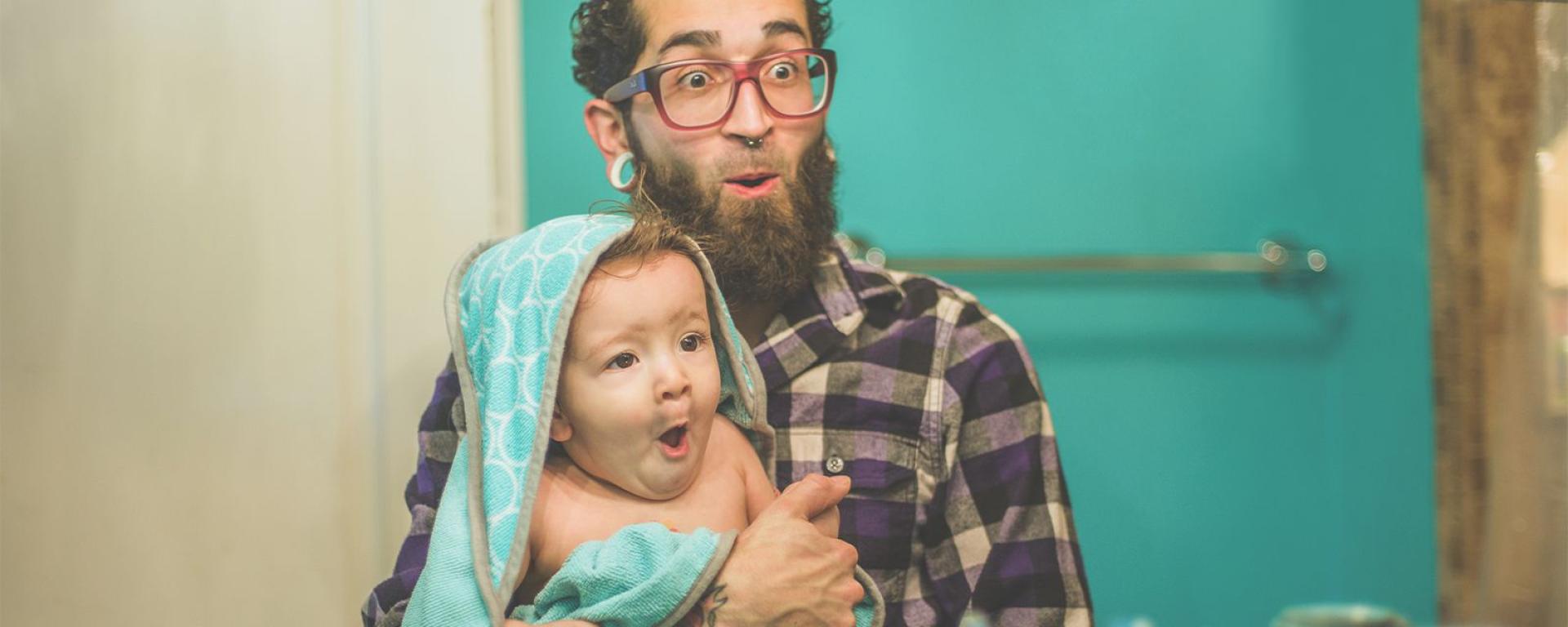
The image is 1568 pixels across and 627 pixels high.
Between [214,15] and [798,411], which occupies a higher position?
[214,15]

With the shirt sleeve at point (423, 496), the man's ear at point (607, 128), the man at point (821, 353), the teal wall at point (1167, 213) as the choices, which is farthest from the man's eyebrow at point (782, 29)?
the shirt sleeve at point (423, 496)

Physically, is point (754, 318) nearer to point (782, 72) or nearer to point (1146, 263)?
point (782, 72)

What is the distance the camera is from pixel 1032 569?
3.07 ft

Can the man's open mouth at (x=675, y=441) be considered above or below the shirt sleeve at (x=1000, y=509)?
above

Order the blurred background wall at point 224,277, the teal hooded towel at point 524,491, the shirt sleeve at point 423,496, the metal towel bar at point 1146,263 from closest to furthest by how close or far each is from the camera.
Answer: the teal hooded towel at point 524,491 < the shirt sleeve at point 423,496 < the blurred background wall at point 224,277 < the metal towel bar at point 1146,263

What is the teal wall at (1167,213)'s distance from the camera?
118 cm

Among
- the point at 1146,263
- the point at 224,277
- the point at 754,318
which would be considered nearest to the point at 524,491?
the point at 754,318

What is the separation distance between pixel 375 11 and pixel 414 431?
0.39 meters

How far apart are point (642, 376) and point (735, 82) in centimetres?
24

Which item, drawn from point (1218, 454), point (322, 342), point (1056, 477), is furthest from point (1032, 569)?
point (322, 342)

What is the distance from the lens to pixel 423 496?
93cm

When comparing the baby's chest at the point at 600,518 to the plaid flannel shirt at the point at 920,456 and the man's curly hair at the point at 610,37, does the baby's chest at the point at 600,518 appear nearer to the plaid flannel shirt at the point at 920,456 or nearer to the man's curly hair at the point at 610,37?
the plaid flannel shirt at the point at 920,456

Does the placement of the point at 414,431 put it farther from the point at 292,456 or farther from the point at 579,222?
the point at 579,222

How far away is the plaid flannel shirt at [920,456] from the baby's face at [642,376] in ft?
0.43
